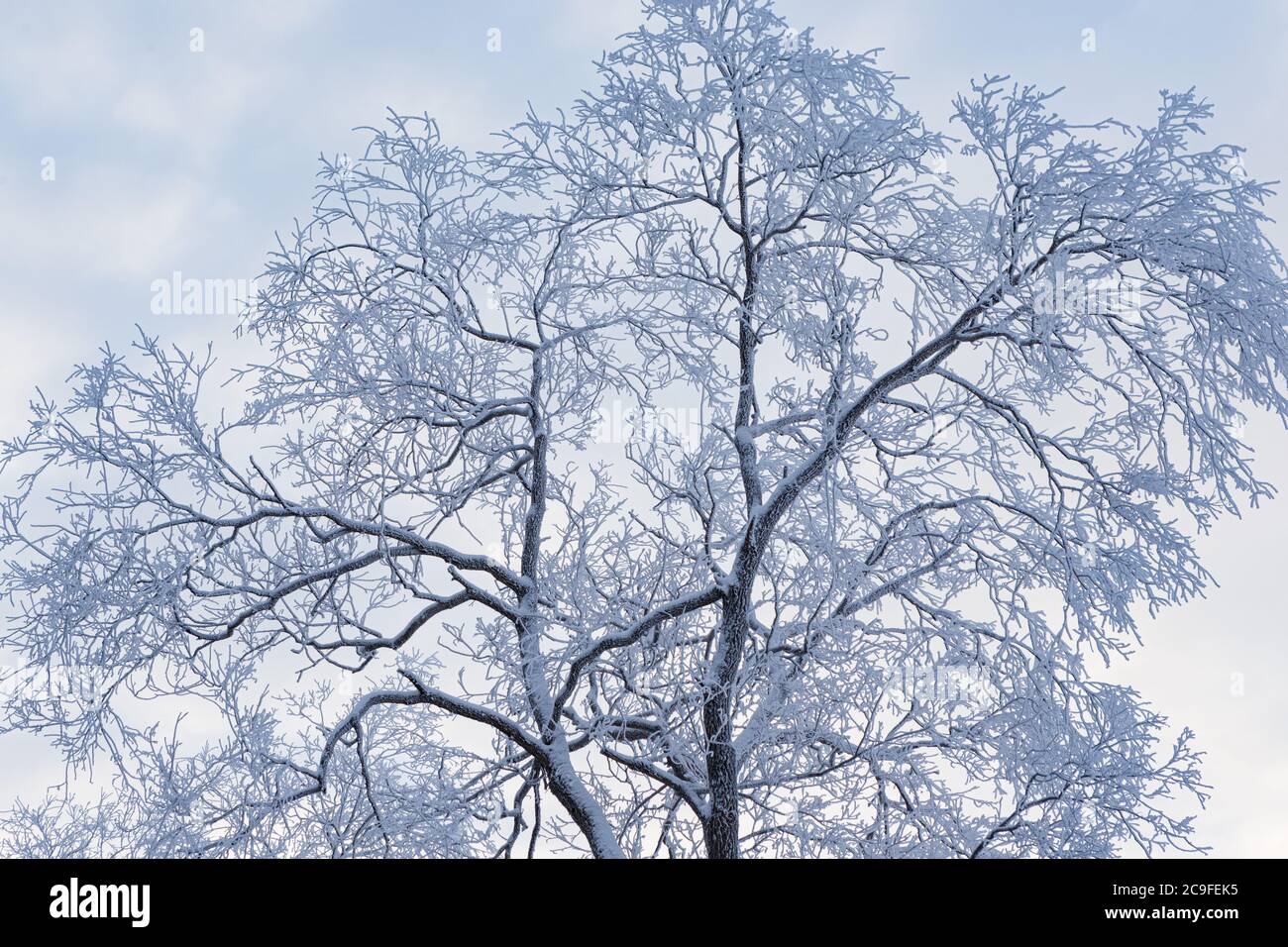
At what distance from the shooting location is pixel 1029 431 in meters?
8.66

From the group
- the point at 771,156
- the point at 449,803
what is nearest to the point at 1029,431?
the point at 771,156

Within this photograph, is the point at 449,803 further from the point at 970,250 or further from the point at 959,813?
the point at 970,250

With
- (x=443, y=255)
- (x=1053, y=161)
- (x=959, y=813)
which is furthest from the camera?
(x=443, y=255)

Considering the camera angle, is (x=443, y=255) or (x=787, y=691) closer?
(x=787, y=691)

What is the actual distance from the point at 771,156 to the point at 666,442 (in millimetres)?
2354

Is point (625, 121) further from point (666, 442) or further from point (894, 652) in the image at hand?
point (894, 652)

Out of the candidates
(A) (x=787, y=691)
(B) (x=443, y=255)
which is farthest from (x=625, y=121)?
(A) (x=787, y=691)

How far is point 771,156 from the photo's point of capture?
344 inches
